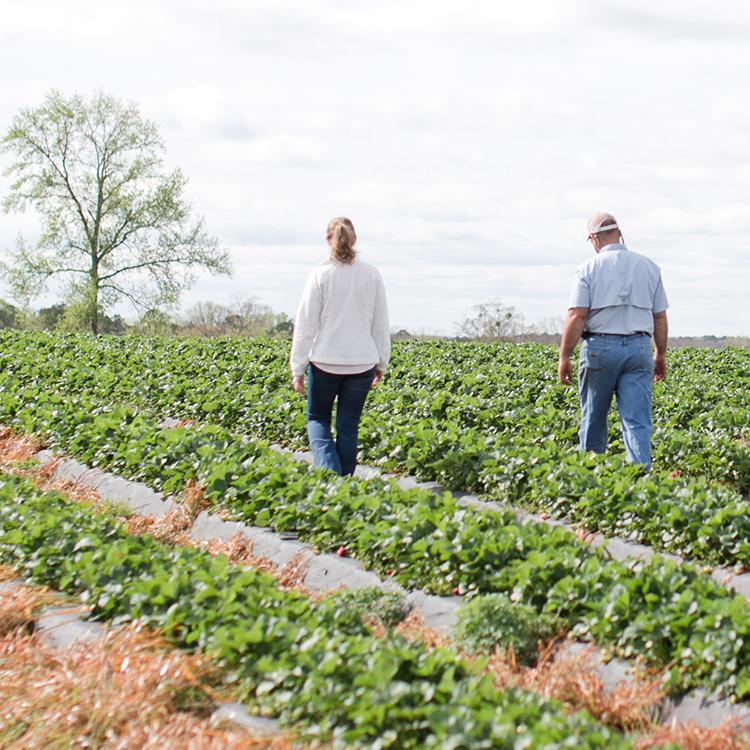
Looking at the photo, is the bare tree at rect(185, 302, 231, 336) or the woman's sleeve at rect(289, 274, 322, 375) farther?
the bare tree at rect(185, 302, 231, 336)

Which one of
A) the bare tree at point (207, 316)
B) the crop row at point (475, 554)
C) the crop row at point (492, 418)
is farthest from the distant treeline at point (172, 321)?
the crop row at point (475, 554)

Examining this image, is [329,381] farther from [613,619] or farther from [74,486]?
[613,619]

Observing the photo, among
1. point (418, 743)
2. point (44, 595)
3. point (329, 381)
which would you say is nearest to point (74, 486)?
point (329, 381)

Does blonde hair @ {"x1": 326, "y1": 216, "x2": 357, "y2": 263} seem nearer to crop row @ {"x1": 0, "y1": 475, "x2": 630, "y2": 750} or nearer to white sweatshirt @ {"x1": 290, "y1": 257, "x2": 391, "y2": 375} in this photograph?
white sweatshirt @ {"x1": 290, "y1": 257, "x2": 391, "y2": 375}

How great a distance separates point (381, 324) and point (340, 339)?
0.38 metres

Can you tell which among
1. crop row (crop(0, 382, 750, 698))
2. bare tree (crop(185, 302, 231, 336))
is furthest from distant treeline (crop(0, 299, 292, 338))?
crop row (crop(0, 382, 750, 698))

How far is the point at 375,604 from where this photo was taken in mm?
5098

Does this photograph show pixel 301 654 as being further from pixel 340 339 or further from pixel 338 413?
pixel 338 413

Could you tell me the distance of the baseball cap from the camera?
25.1 feet

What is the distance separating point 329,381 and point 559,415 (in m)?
3.50

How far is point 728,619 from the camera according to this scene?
4.43 metres

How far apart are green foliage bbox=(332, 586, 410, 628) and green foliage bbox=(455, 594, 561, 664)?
1.33 ft

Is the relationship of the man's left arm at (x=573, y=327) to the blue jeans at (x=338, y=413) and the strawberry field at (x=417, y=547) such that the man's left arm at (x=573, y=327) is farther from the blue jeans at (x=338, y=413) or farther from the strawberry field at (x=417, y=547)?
the blue jeans at (x=338, y=413)

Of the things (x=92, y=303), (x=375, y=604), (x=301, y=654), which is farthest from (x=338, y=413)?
(x=92, y=303)
